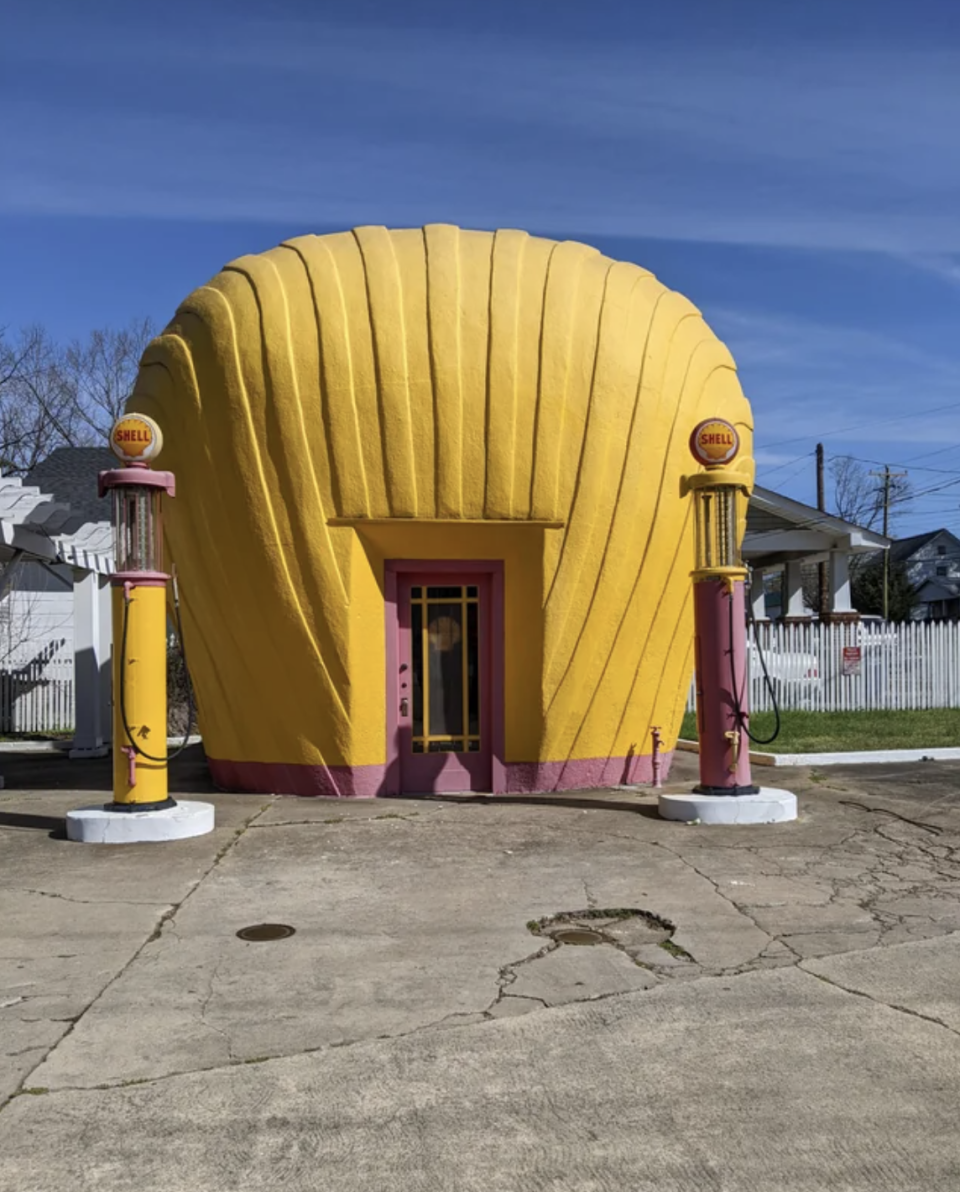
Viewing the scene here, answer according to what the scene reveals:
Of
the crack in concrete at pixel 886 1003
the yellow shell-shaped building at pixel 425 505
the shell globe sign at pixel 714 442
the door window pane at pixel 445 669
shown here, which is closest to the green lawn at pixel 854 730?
the yellow shell-shaped building at pixel 425 505

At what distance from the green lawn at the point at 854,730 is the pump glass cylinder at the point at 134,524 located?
29.6 feet

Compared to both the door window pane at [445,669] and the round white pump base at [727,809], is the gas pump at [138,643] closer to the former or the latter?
the door window pane at [445,669]

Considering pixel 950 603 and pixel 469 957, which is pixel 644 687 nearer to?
pixel 469 957

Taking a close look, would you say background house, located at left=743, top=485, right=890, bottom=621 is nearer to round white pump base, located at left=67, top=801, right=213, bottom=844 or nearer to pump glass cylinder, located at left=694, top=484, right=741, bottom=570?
pump glass cylinder, located at left=694, top=484, right=741, bottom=570

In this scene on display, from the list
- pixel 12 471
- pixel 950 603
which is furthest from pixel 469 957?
pixel 950 603

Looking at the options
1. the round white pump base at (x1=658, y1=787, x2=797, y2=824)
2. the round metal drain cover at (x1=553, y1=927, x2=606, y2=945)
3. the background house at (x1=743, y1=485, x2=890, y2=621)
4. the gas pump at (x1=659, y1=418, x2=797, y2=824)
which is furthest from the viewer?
the background house at (x1=743, y1=485, x2=890, y2=621)

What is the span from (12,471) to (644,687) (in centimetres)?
2715

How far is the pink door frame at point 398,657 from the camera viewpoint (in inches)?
417

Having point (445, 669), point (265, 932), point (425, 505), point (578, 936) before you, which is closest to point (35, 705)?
point (445, 669)

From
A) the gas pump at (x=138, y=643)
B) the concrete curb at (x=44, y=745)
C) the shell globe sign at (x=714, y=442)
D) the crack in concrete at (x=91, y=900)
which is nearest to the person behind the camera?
the crack in concrete at (x=91, y=900)

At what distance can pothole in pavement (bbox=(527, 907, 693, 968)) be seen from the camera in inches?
220

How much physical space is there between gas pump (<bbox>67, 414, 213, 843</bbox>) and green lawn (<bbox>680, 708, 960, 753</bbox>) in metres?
8.67

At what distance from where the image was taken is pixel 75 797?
11.4 m

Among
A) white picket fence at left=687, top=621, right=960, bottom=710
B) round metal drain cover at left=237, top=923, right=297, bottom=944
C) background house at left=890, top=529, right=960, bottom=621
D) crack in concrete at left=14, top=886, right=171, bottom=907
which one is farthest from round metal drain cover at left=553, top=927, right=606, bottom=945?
background house at left=890, top=529, right=960, bottom=621
